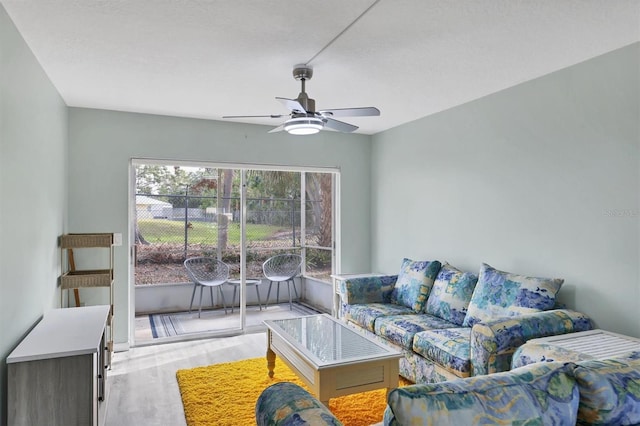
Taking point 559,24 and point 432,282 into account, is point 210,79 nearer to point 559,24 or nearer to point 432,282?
point 559,24

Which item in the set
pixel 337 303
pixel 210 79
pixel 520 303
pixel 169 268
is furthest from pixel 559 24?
pixel 169 268

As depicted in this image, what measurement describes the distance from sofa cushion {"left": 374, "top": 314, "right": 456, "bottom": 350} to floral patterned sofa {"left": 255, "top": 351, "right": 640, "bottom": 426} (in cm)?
210

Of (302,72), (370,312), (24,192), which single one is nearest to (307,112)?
(302,72)

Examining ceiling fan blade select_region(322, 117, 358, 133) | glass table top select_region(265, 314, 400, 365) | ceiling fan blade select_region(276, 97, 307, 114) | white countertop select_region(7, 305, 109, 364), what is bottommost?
glass table top select_region(265, 314, 400, 365)

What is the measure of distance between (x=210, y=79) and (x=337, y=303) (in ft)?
10.1

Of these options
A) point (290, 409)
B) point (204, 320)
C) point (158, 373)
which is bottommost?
point (158, 373)

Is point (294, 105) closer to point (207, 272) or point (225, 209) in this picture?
point (225, 209)

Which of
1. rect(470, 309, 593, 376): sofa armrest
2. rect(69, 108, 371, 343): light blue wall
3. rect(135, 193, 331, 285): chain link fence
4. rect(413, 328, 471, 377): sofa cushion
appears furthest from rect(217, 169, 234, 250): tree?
rect(470, 309, 593, 376): sofa armrest

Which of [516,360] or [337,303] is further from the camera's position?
[337,303]

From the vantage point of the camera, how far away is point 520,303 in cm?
307

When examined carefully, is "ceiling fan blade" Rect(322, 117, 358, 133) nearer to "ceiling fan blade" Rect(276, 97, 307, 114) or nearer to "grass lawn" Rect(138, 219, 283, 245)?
"ceiling fan blade" Rect(276, 97, 307, 114)

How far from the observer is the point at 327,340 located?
3.07m

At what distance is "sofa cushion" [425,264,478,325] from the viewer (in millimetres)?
3650

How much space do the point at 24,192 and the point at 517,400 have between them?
9.60ft
